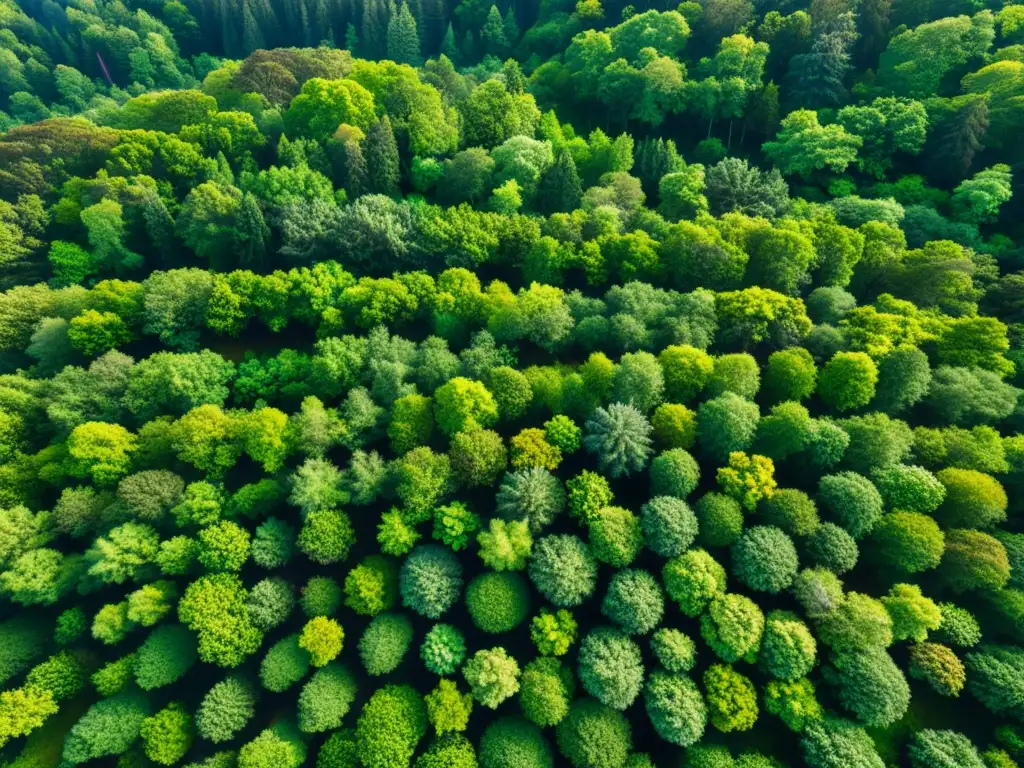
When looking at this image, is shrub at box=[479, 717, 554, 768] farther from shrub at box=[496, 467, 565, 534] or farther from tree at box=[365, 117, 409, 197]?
tree at box=[365, 117, 409, 197]

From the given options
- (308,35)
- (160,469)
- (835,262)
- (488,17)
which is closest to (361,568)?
(160,469)

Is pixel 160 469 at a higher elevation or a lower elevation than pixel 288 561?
higher

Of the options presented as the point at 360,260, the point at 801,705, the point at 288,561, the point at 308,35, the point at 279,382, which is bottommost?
the point at 288,561

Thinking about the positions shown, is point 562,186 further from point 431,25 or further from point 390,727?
point 431,25

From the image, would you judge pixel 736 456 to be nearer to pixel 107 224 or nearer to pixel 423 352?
pixel 423 352

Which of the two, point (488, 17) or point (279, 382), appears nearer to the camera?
point (279, 382)

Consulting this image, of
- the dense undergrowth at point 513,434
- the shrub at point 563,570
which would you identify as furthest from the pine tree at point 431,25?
the shrub at point 563,570

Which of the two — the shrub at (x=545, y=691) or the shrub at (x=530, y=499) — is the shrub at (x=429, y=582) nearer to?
the shrub at (x=530, y=499)

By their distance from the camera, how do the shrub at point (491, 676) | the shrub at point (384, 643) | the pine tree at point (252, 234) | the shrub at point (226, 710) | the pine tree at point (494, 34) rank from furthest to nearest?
the pine tree at point (494, 34) < the pine tree at point (252, 234) < the shrub at point (384, 643) < the shrub at point (226, 710) < the shrub at point (491, 676)
